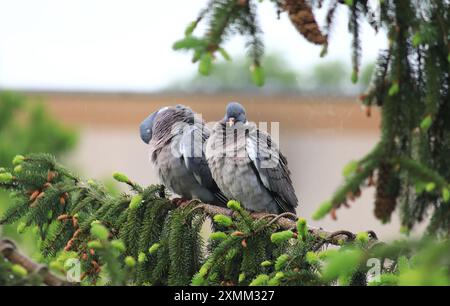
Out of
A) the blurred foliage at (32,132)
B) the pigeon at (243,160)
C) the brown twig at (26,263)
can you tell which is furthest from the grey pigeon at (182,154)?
the blurred foliage at (32,132)

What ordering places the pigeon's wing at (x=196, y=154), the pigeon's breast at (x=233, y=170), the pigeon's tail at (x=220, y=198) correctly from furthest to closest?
the pigeon's tail at (x=220, y=198) → the pigeon's wing at (x=196, y=154) → the pigeon's breast at (x=233, y=170)

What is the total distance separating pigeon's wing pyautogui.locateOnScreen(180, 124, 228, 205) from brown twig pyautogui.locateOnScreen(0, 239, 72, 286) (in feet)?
8.00

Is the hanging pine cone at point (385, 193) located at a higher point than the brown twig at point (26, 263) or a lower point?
higher

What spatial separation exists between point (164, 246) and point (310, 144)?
525 inches

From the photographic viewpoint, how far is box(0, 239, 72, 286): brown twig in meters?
1.90

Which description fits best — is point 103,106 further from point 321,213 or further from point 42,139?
point 321,213

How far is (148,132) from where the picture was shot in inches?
186

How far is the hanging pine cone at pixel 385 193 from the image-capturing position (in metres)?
1.90

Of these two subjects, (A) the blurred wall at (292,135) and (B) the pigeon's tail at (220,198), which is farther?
(A) the blurred wall at (292,135)

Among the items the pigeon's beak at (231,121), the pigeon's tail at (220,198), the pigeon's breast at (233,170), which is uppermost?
the pigeon's beak at (231,121)

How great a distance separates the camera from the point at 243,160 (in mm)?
4223

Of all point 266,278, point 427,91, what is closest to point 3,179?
point 266,278

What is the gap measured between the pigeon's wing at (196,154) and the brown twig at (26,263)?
2.44 metres

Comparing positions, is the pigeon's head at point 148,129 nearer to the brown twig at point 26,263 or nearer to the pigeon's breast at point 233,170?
the pigeon's breast at point 233,170
